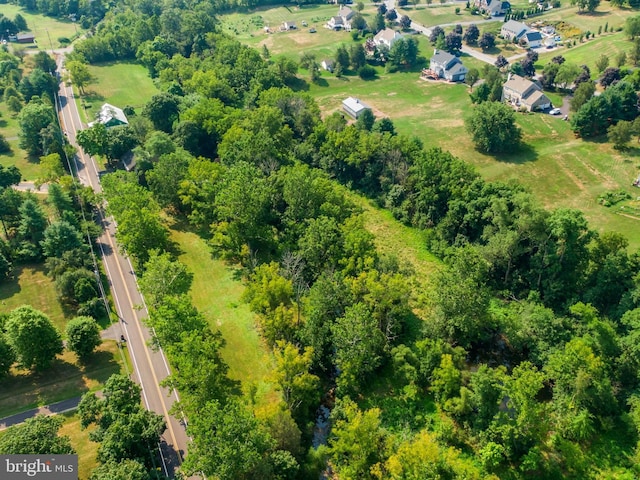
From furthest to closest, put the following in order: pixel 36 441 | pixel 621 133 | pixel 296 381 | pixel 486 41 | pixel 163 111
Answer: pixel 486 41
pixel 163 111
pixel 621 133
pixel 296 381
pixel 36 441

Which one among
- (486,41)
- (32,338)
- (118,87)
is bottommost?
(32,338)

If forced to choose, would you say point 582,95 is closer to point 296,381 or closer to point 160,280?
point 296,381

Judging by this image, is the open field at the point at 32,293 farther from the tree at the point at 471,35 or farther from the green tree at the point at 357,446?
the tree at the point at 471,35

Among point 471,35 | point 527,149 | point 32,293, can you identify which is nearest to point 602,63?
point 527,149

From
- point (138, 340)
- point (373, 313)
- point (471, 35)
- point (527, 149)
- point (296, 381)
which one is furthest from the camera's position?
point (471, 35)

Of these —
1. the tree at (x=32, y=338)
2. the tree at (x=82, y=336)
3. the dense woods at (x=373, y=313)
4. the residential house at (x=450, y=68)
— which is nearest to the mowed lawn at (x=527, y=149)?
the residential house at (x=450, y=68)

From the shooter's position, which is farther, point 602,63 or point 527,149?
point 602,63
